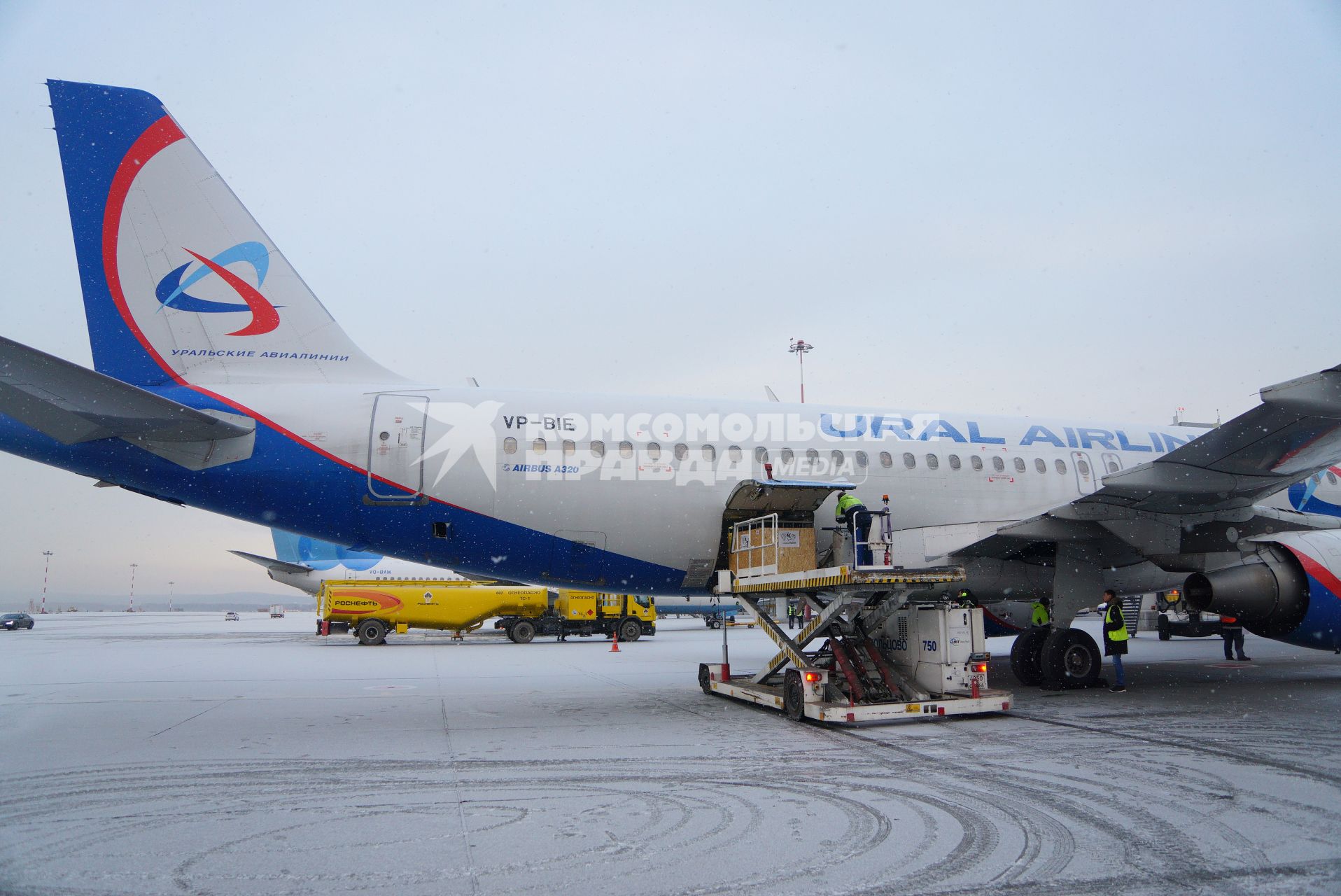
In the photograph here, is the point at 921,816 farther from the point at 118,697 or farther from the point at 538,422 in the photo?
the point at 118,697

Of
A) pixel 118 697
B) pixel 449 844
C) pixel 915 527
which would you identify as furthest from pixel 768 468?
pixel 118 697

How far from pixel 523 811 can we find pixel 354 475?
6.00 metres

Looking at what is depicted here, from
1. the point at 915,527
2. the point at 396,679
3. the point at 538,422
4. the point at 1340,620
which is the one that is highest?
the point at 538,422

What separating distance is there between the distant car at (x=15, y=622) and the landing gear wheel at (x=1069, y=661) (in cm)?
4992

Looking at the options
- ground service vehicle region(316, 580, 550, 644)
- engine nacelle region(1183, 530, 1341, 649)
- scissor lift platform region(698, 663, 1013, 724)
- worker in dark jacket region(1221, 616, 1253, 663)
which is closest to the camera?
scissor lift platform region(698, 663, 1013, 724)

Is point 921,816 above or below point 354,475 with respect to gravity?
below

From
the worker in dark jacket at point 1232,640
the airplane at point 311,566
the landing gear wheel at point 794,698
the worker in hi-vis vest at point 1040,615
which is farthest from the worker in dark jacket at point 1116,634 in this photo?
the airplane at point 311,566

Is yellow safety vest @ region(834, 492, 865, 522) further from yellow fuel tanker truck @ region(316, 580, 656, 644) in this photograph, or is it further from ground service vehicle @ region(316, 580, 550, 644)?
ground service vehicle @ region(316, 580, 550, 644)

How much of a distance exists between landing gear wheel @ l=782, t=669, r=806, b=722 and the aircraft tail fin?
6990 millimetres

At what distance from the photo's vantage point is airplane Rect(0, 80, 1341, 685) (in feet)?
33.5

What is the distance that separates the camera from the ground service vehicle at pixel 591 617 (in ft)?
95.7

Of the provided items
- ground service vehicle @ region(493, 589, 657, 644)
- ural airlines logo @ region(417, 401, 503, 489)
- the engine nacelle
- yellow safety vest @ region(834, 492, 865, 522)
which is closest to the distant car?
ground service vehicle @ region(493, 589, 657, 644)

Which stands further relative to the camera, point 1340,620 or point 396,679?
point 396,679

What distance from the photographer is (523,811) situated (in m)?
5.67
